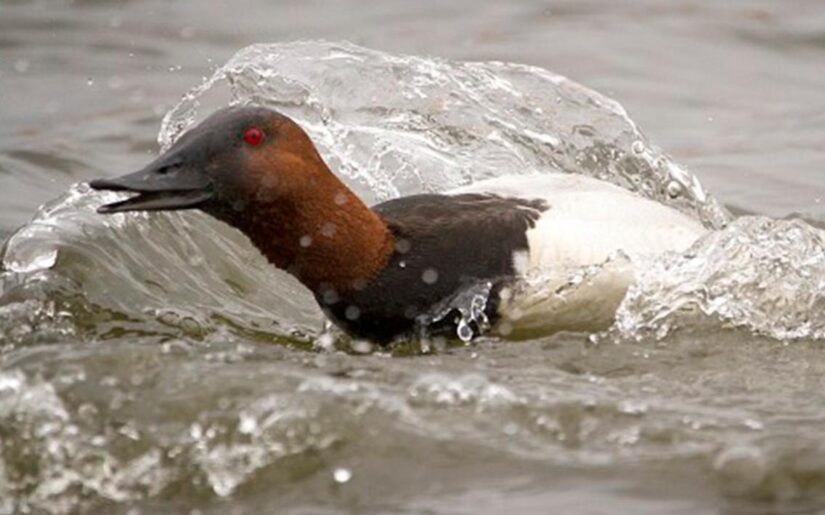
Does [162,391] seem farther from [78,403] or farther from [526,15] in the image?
[526,15]

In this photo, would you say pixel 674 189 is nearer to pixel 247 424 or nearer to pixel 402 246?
pixel 402 246

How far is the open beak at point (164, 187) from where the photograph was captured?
5.90 m

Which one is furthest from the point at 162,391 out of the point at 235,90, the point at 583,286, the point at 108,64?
the point at 108,64

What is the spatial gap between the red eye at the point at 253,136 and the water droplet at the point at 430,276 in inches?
25.7

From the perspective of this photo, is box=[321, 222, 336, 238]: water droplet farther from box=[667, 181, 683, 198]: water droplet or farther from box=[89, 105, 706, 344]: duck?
box=[667, 181, 683, 198]: water droplet

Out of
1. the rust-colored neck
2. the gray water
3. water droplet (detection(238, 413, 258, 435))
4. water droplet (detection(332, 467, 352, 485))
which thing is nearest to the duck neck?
the rust-colored neck

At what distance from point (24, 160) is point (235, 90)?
178cm

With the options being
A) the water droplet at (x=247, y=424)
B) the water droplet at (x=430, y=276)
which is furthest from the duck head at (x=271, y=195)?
the water droplet at (x=247, y=424)

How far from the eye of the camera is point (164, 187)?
19.4 ft

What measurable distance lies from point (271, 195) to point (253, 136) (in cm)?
19

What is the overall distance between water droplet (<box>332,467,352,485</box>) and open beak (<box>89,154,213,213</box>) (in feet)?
3.90

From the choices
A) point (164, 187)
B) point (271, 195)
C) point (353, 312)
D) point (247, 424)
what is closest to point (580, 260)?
point (353, 312)

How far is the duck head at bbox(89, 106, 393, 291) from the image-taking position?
5973 mm

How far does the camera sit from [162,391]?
5445 millimetres
